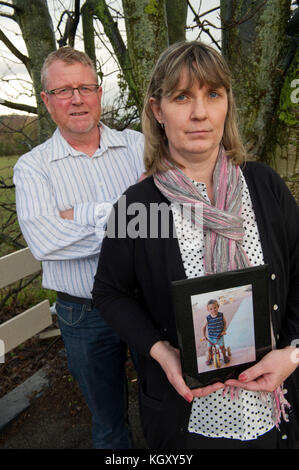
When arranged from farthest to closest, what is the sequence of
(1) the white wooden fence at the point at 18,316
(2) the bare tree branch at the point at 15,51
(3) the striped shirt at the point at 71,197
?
1. (2) the bare tree branch at the point at 15,51
2. (1) the white wooden fence at the point at 18,316
3. (3) the striped shirt at the point at 71,197

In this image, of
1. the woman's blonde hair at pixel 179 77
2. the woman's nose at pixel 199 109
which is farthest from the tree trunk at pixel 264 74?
the woman's nose at pixel 199 109

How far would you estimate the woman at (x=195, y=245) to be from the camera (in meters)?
1.34

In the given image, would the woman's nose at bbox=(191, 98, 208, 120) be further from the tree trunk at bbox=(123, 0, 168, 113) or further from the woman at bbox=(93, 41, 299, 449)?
the tree trunk at bbox=(123, 0, 168, 113)

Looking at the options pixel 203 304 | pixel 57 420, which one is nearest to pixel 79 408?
pixel 57 420

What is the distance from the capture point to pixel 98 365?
2191 millimetres

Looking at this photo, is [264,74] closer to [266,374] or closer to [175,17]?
[175,17]

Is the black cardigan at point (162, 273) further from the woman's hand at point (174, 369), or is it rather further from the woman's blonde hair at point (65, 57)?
the woman's blonde hair at point (65, 57)

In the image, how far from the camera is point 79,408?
317 centimetres

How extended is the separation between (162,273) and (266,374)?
511 mm

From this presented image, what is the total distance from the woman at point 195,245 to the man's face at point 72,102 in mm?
670

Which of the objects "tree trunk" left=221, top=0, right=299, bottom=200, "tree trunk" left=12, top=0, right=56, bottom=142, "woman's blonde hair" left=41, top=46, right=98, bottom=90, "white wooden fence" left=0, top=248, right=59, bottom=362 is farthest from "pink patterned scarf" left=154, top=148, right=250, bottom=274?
"tree trunk" left=12, top=0, right=56, bottom=142

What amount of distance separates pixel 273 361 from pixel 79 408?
7.70 feet

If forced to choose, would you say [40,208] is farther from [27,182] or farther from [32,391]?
[32,391]

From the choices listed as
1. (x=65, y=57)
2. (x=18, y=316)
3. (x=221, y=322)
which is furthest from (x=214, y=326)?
(x=18, y=316)
